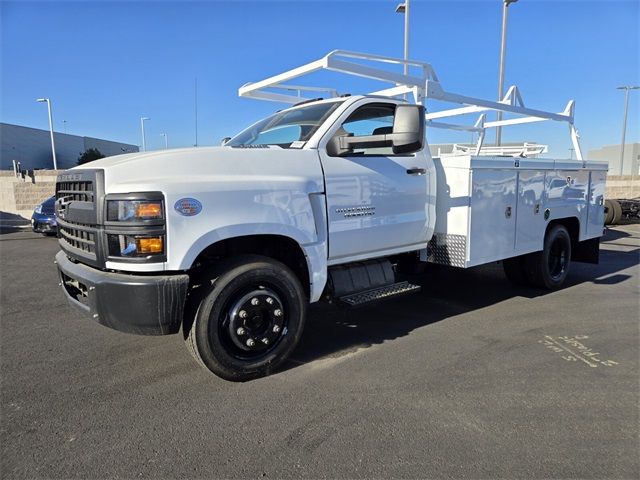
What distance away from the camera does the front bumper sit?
294cm

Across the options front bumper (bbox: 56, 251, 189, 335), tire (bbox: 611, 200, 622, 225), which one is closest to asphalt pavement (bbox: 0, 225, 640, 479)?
front bumper (bbox: 56, 251, 189, 335)

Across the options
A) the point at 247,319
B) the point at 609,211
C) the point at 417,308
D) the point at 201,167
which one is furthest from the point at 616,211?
the point at 201,167

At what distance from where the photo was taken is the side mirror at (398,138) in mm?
3572

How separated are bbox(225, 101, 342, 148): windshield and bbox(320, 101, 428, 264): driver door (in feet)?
0.76

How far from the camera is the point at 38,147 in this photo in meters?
64.6

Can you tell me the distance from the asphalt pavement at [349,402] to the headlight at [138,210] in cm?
126

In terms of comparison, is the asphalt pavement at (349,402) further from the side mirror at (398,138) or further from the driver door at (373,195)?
the side mirror at (398,138)

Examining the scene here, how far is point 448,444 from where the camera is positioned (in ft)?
8.60

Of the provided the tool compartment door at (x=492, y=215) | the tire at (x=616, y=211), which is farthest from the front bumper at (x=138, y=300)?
the tire at (x=616, y=211)

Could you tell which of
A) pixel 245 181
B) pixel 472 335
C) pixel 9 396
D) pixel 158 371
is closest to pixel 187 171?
pixel 245 181

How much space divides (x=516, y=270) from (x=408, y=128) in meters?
3.52

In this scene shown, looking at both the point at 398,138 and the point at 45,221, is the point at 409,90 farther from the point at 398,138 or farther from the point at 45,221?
the point at 45,221

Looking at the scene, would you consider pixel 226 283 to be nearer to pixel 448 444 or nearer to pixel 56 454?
pixel 56 454

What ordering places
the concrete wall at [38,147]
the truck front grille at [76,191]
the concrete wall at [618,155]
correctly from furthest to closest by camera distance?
the concrete wall at [618,155]
the concrete wall at [38,147]
the truck front grille at [76,191]
